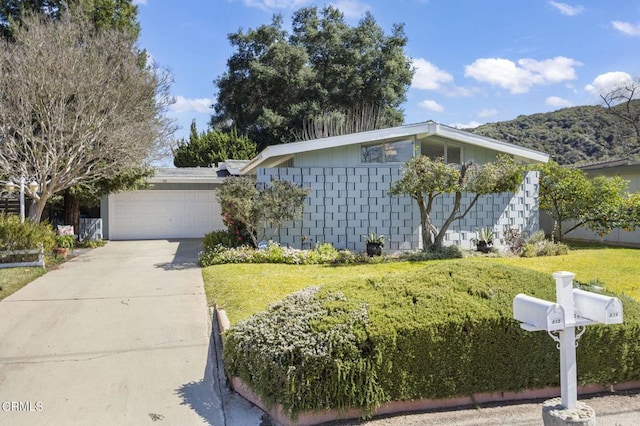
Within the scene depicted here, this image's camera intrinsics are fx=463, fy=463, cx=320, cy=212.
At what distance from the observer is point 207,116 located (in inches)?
1289

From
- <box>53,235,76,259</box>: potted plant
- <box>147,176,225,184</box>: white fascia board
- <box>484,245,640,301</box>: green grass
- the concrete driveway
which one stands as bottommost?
the concrete driveway

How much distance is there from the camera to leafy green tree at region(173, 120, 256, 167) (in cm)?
2809

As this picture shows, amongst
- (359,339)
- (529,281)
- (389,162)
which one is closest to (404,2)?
(389,162)

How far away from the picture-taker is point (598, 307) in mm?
2723

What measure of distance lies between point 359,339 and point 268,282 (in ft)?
17.1

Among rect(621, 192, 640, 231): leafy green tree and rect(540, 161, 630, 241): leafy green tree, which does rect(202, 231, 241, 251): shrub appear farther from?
rect(621, 192, 640, 231): leafy green tree

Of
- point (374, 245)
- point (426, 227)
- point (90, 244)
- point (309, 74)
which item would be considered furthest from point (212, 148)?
point (426, 227)

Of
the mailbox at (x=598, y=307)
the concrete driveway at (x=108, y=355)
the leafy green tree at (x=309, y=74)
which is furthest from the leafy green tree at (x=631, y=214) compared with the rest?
the leafy green tree at (x=309, y=74)

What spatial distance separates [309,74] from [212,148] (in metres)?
7.53

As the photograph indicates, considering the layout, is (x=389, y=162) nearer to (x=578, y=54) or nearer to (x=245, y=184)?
(x=245, y=184)

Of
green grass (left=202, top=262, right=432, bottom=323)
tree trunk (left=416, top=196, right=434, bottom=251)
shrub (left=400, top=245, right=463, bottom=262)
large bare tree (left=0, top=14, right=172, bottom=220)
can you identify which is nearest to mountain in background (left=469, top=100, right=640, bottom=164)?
tree trunk (left=416, top=196, right=434, bottom=251)

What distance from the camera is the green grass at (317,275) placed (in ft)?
24.0

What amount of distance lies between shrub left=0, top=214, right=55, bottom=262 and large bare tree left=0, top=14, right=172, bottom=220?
186 centimetres

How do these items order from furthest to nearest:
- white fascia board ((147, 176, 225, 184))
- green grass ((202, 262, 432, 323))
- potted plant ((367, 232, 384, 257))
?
1. white fascia board ((147, 176, 225, 184))
2. potted plant ((367, 232, 384, 257))
3. green grass ((202, 262, 432, 323))
